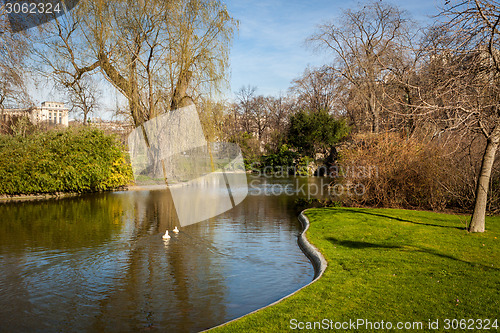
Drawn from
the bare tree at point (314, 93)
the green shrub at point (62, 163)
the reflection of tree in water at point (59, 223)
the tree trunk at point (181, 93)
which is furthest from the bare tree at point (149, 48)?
the bare tree at point (314, 93)

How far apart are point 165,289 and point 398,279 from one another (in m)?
3.88

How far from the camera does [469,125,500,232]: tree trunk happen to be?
27.8 ft

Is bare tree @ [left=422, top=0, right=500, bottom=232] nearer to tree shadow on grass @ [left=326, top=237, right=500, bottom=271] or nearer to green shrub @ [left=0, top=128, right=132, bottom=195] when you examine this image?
tree shadow on grass @ [left=326, top=237, right=500, bottom=271]

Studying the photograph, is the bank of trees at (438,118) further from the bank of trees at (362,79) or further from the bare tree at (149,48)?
the bare tree at (149,48)

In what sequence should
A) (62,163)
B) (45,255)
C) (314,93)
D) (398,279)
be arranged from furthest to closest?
(314,93)
(62,163)
(45,255)
(398,279)

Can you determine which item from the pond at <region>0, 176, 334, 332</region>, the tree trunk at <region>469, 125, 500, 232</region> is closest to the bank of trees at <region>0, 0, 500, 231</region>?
the tree trunk at <region>469, 125, 500, 232</region>

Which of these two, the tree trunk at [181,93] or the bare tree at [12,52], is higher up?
the tree trunk at [181,93]

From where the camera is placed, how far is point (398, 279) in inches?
237

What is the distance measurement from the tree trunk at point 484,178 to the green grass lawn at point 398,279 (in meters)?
0.37

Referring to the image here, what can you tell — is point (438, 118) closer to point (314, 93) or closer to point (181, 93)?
point (181, 93)

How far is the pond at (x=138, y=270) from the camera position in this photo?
5.38 metres

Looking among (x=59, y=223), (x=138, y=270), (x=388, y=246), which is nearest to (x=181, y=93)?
(x=59, y=223)

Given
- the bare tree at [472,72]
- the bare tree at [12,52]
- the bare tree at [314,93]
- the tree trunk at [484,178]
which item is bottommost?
the tree trunk at [484,178]

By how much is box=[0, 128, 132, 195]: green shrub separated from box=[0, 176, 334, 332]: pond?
4.26 meters
